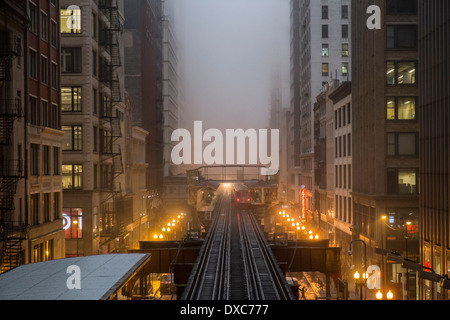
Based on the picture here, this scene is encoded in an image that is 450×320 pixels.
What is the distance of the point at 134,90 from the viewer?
9325cm

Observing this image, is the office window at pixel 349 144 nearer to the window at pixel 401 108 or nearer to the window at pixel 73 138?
the window at pixel 401 108

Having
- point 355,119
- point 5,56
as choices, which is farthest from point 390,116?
point 5,56

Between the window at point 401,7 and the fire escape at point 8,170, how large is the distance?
3726 centimetres

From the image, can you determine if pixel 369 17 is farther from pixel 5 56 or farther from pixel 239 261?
pixel 5 56

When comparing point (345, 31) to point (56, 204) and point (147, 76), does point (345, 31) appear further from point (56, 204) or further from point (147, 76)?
point (56, 204)

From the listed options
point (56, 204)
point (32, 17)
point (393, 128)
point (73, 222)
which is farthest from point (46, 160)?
point (393, 128)

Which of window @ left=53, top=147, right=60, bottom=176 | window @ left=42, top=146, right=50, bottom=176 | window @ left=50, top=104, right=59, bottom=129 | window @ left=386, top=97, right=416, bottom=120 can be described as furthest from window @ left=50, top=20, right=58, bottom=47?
window @ left=386, top=97, right=416, bottom=120

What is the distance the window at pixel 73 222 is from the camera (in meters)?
56.7

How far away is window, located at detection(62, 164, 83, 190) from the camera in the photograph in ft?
189

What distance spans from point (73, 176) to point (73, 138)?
155 inches

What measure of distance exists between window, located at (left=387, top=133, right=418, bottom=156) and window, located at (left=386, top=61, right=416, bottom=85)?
5.46m

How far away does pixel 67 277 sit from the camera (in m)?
23.5

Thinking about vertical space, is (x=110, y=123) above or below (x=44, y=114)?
above
